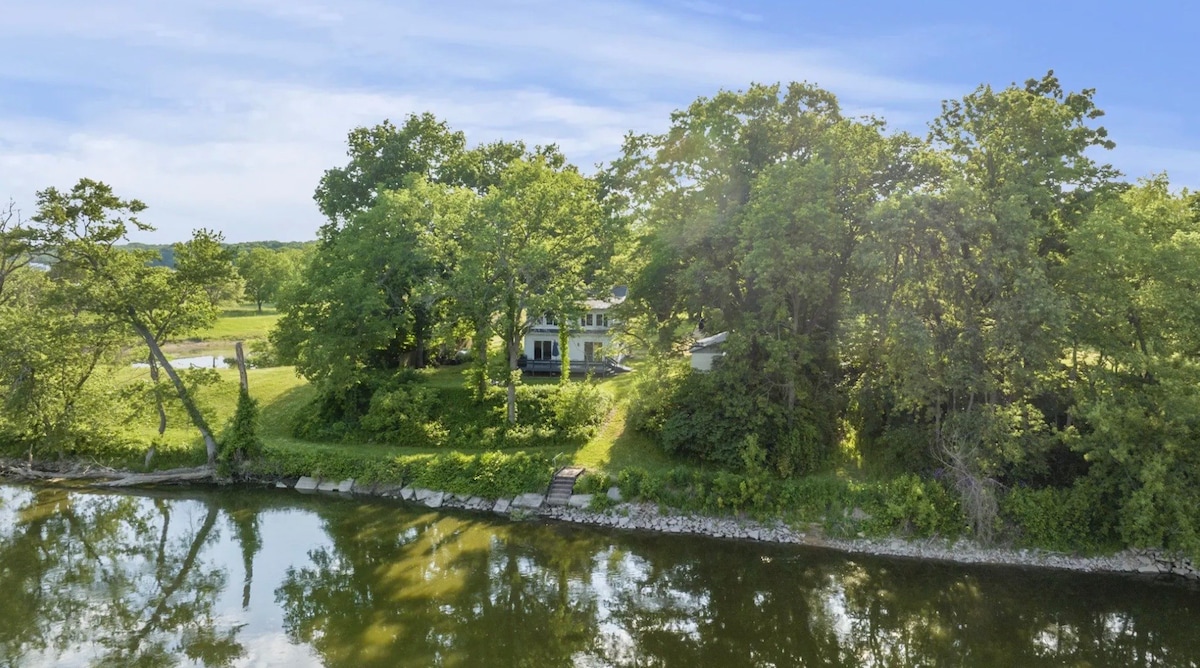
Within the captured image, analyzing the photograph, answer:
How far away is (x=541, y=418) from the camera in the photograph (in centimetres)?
2894

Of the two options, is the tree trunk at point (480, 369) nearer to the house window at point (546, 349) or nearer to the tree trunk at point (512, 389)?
the tree trunk at point (512, 389)

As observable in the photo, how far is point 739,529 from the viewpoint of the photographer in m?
22.6

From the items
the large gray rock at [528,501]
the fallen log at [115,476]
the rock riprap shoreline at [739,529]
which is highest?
the fallen log at [115,476]

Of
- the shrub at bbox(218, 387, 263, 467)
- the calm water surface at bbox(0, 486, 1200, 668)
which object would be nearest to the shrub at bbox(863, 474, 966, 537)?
the calm water surface at bbox(0, 486, 1200, 668)

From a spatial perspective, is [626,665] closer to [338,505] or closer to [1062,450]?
[338,505]

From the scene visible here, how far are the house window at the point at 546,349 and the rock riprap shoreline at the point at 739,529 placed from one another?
1325 centimetres

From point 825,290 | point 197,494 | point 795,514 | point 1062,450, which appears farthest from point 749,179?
point 197,494

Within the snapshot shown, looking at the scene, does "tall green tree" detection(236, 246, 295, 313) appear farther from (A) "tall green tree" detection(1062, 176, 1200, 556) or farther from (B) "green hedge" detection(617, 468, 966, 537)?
(A) "tall green tree" detection(1062, 176, 1200, 556)

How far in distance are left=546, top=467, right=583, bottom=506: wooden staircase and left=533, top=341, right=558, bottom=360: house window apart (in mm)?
12987

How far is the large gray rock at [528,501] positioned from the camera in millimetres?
24312

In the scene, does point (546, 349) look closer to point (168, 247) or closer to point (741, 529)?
point (741, 529)

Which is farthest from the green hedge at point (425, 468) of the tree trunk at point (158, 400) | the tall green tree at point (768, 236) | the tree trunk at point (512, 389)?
the tall green tree at point (768, 236)

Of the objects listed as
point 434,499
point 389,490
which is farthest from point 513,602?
point 389,490

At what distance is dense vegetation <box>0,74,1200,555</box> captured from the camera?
66.1ft
